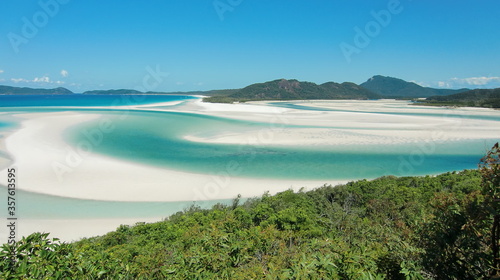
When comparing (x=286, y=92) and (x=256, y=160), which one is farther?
(x=286, y=92)

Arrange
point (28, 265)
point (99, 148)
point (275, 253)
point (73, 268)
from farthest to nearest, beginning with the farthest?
point (99, 148), point (275, 253), point (73, 268), point (28, 265)

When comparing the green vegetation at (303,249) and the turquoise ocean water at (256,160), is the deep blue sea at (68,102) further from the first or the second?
the green vegetation at (303,249)

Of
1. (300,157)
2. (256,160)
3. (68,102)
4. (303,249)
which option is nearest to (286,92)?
(68,102)

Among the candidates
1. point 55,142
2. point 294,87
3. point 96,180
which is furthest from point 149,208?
point 294,87

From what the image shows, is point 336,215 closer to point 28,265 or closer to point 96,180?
point 28,265

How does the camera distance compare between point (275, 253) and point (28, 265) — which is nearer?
point (28, 265)

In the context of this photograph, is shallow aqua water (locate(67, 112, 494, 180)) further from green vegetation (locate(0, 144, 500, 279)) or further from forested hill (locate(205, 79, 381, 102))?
forested hill (locate(205, 79, 381, 102))

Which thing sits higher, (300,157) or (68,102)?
(68,102)

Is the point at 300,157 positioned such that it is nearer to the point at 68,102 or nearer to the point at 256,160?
the point at 256,160
